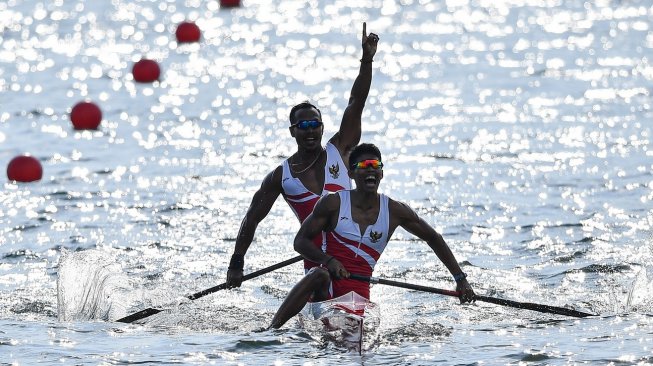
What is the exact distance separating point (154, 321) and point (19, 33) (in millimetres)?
23071

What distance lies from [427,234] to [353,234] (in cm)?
62

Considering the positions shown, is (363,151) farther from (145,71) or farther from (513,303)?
(145,71)

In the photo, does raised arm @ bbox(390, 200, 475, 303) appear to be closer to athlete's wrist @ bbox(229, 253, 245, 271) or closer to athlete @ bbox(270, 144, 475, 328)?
athlete @ bbox(270, 144, 475, 328)

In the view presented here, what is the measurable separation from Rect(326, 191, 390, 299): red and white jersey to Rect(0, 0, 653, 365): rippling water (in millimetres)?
515

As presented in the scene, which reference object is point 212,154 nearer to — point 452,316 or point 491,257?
point 491,257

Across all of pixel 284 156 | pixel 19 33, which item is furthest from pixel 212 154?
pixel 19 33

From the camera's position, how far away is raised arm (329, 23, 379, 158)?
40.4 feet

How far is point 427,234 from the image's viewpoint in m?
11.6

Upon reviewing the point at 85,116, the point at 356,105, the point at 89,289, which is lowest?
the point at 89,289

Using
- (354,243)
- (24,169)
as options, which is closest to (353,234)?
(354,243)

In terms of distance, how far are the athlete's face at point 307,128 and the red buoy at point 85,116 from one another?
1175 centimetres

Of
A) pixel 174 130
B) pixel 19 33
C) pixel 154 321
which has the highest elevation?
pixel 19 33

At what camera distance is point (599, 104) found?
24391 millimetres

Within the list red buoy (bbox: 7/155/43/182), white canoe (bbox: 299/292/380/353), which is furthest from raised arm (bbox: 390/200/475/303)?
red buoy (bbox: 7/155/43/182)
